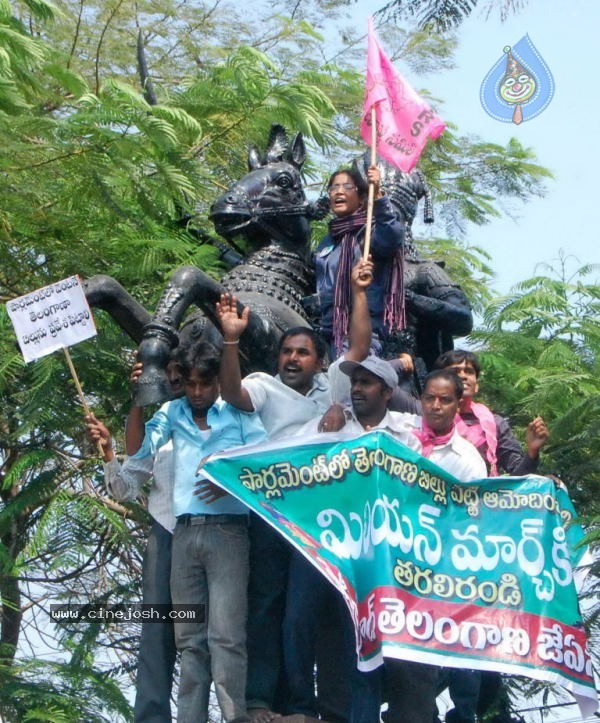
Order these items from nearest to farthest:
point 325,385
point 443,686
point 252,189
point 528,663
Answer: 1. point 528,663
2. point 325,385
3. point 443,686
4. point 252,189

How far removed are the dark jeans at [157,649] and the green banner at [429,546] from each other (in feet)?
2.12

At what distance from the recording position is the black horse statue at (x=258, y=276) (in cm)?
1035

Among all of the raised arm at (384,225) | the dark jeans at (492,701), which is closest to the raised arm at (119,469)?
the raised arm at (384,225)

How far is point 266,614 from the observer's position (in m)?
9.12

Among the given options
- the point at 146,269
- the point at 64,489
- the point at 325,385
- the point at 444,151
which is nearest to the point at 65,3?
the point at 444,151

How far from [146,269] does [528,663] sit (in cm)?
483

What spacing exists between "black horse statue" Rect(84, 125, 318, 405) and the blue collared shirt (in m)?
0.87

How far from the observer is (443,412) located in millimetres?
9375

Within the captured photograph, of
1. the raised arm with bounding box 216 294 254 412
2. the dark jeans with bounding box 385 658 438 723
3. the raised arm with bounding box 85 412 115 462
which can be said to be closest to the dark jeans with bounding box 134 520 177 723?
the raised arm with bounding box 85 412 115 462

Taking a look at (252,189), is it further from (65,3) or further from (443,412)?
(65,3)

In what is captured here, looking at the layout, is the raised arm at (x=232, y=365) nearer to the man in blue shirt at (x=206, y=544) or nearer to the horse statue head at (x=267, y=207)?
the man in blue shirt at (x=206, y=544)

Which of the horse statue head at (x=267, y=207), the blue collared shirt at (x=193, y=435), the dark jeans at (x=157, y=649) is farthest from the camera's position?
the horse statue head at (x=267, y=207)

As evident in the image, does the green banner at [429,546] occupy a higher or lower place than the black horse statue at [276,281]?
lower

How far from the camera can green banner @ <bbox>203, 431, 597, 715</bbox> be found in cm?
880
